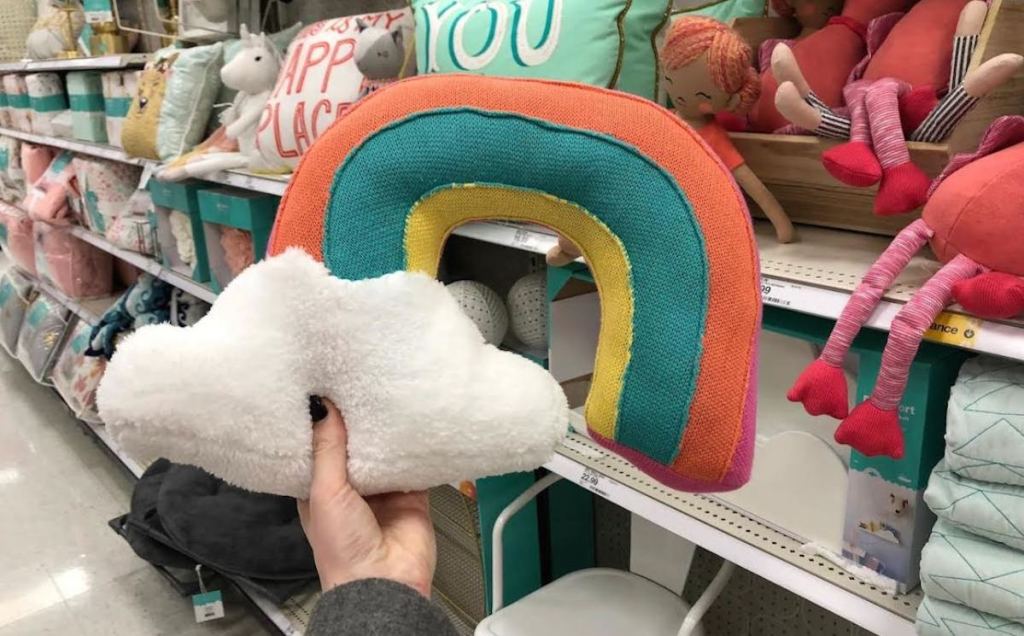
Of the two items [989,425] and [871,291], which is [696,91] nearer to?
[871,291]

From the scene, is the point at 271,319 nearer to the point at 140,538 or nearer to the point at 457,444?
the point at 457,444

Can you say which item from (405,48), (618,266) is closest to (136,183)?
(405,48)

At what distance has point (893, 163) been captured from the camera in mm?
843

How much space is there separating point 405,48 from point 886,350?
3.38 feet

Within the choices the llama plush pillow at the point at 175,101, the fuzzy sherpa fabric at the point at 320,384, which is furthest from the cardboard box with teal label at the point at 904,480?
the llama plush pillow at the point at 175,101

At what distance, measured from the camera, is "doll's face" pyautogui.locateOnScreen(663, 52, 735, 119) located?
3.13ft

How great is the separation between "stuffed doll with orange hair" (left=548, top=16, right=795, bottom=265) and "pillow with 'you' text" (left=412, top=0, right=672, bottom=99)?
17 cm

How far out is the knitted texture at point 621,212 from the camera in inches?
21.3

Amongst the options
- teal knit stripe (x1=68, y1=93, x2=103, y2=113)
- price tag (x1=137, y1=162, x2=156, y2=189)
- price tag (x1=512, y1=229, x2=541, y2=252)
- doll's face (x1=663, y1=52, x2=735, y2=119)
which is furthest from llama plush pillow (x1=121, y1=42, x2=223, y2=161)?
doll's face (x1=663, y1=52, x2=735, y2=119)

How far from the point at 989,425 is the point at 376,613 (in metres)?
0.59

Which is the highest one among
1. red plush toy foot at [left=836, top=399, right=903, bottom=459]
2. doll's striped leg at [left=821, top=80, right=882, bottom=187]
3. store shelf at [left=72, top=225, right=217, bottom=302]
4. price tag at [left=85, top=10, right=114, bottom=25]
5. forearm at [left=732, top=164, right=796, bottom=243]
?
price tag at [left=85, top=10, right=114, bottom=25]

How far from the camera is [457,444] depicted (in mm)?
579

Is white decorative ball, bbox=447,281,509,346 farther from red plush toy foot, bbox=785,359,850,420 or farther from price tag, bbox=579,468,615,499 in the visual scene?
red plush toy foot, bbox=785,359,850,420

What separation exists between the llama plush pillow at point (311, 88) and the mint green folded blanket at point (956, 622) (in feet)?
4.14
